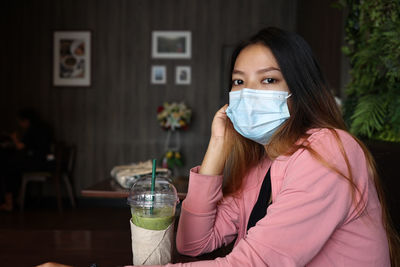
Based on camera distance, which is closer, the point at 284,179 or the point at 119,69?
the point at 284,179

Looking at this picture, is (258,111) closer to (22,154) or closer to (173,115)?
(173,115)

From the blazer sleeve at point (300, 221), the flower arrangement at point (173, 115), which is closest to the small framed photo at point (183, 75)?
the flower arrangement at point (173, 115)

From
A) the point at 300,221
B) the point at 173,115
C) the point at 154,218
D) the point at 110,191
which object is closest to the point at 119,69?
the point at 173,115

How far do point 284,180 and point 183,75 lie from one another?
188 inches

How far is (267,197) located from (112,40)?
4984 millimetres

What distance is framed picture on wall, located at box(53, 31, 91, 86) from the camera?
18.1 feet

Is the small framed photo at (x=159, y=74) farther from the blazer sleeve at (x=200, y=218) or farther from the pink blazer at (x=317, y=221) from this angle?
the pink blazer at (x=317, y=221)

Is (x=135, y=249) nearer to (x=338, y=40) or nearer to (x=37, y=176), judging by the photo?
(x=338, y=40)

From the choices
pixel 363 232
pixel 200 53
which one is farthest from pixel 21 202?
pixel 363 232

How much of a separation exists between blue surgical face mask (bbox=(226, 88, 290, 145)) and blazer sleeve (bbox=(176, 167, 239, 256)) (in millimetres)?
167

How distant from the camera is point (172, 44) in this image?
18.0ft

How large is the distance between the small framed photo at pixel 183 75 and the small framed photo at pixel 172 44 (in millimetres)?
171

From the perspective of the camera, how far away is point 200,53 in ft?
18.1

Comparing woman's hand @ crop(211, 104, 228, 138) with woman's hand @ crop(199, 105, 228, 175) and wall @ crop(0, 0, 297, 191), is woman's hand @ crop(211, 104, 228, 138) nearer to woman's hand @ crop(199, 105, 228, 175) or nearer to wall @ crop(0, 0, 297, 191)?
woman's hand @ crop(199, 105, 228, 175)
